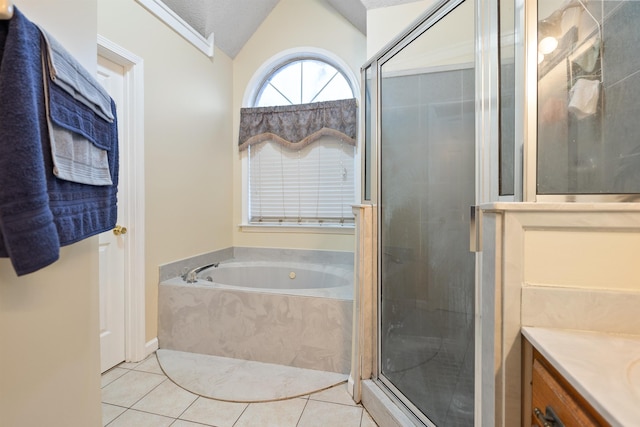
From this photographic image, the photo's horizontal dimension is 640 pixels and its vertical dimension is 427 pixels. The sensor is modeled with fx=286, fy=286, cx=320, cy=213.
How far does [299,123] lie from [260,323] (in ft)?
6.32

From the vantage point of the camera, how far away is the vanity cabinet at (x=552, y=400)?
1.63ft

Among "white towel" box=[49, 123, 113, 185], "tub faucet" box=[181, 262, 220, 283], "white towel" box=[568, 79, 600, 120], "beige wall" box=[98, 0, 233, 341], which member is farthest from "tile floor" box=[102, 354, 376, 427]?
"white towel" box=[568, 79, 600, 120]

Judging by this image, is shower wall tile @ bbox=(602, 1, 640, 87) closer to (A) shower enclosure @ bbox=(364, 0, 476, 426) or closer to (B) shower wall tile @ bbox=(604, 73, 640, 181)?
(B) shower wall tile @ bbox=(604, 73, 640, 181)

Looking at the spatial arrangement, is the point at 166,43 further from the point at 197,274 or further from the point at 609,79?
the point at 609,79

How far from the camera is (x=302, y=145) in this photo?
2902mm

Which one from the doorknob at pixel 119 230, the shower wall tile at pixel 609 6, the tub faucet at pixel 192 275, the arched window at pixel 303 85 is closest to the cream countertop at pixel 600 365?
the shower wall tile at pixel 609 6

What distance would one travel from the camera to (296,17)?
2912mm

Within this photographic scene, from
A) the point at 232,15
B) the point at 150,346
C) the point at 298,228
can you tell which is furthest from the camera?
the point at 298,228

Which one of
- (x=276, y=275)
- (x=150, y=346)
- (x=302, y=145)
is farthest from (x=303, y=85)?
(x=150, y=346)

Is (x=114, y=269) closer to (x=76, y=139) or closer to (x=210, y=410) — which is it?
(x=210, y=410)

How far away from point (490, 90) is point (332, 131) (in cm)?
196

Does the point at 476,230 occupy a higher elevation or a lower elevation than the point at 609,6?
lower

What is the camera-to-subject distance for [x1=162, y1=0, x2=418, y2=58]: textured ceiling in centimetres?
241

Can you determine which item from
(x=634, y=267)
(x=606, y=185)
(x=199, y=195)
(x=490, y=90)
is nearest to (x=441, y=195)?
(x=490, y=90)
